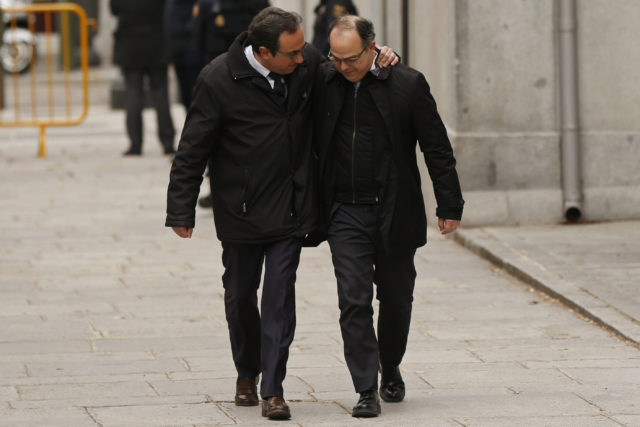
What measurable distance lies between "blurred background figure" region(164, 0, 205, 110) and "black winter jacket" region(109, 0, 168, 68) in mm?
412

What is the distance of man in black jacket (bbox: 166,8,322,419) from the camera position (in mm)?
6395

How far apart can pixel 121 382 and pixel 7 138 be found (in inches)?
478

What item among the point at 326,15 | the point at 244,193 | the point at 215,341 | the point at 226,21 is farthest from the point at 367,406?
the point at 226,21

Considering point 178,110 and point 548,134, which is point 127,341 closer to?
point 548,134

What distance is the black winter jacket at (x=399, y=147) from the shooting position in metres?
6.39

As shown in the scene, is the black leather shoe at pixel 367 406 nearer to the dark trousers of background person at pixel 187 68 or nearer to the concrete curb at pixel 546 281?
the concrete curb at pixel 546 281

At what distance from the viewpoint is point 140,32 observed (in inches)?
625

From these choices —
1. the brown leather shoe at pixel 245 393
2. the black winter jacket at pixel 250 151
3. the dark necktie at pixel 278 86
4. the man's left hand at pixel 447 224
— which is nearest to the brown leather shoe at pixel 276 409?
the brown leather shoe at pixel 245 393

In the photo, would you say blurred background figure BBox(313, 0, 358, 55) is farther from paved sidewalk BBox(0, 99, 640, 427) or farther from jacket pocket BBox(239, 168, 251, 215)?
jacket pocket BBox(239, 168, 251, 215)

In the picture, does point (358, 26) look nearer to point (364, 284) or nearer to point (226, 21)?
point (364, 284)

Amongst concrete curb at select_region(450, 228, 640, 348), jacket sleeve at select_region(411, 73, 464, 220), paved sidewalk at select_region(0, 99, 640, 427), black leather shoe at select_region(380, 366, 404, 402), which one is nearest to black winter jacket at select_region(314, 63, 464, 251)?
jacket sleeve at select_region(411, 73, 464, 220)

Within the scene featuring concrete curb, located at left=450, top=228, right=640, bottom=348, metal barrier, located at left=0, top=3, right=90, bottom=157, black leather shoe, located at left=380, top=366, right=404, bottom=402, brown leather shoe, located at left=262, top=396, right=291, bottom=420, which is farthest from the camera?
metal barrier, located at left=0, top=3, right=90, bottom=157

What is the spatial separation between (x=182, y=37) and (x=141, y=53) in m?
0.83

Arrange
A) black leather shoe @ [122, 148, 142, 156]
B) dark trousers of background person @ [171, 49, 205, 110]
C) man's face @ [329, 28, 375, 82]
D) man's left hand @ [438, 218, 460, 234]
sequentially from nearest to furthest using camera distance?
man's face @ [329, 28, 375, 82], man's left hand @ [438, 218, 460, 234], dark trousers of background person @ [171, 49, 205, 110], black leather shoe @ [122, 148, 142, 156]
